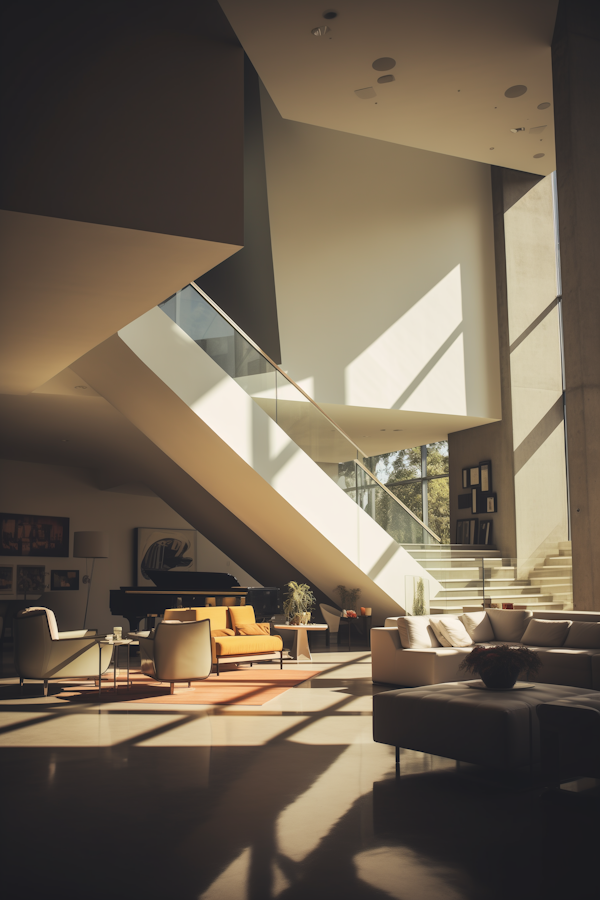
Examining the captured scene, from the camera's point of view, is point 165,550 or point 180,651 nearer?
point 180,651

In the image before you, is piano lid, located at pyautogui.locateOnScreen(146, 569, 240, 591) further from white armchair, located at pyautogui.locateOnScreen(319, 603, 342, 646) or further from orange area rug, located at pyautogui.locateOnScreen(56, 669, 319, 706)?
orange area rug, located at pyautogui.locateOnScreen(56, 669, 319, 706)

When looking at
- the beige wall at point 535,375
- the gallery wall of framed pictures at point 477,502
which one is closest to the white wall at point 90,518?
the gallery wall of framed pictures at point 477,502

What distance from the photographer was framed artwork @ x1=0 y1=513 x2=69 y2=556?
1527 cm

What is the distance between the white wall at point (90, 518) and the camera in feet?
51.0

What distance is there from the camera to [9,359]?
8.32 meters

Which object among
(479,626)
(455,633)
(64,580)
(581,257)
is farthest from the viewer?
(64,580)

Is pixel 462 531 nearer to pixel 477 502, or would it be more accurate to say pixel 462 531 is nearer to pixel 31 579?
pixel 477 502

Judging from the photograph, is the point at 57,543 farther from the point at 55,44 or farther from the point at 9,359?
the point at 55,44

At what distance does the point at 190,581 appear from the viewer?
13.6m

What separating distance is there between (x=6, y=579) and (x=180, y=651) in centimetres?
884

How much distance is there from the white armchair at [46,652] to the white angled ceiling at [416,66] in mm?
6763

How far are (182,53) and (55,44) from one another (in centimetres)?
100

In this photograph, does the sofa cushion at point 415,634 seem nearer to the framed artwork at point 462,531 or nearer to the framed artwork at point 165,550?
the framed artwork at point 462,531

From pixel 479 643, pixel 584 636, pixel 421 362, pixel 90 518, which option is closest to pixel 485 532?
pixel 421 362
